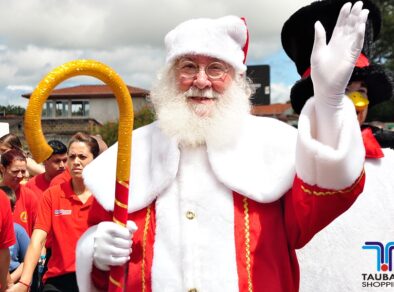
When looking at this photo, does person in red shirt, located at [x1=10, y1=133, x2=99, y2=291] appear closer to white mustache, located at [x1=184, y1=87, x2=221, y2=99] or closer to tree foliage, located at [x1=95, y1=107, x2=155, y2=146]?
white mustache, located at [x1=184, y1=87, x2=221, y2=99]

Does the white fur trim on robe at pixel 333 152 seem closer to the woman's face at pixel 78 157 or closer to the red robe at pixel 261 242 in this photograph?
→ the red robe at pixel 261 242

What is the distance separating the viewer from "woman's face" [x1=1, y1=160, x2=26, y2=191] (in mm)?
4891

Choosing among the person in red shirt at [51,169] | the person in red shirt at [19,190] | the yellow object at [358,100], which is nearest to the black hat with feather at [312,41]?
the yellow object at [358,100]

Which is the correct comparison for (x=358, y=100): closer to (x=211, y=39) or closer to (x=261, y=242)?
(x=211, y=39)

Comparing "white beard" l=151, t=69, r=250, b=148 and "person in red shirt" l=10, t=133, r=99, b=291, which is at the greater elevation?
"white beard" l=151, t=69, r=250, b=148

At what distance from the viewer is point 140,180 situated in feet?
8.13

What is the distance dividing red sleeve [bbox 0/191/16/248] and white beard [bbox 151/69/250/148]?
1298 millimetres

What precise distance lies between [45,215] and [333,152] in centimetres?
271

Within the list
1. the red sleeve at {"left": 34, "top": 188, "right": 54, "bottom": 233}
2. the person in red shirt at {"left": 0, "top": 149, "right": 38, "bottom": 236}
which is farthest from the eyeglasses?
the person in red shirt at {"left": 0, "top": 149, "right": 38, "bottom": 236}

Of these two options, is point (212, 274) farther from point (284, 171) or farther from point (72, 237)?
point (72, 237)

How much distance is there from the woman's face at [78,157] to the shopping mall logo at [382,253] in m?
2.15

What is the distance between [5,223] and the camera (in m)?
3.46

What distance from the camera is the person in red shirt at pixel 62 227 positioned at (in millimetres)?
4062

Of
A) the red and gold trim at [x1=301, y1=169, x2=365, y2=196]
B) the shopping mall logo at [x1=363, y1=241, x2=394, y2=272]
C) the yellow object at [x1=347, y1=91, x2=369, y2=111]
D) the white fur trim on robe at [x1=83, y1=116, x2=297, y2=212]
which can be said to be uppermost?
the yellow object at [x1=347, y1=91, x2=369, y2=111]
